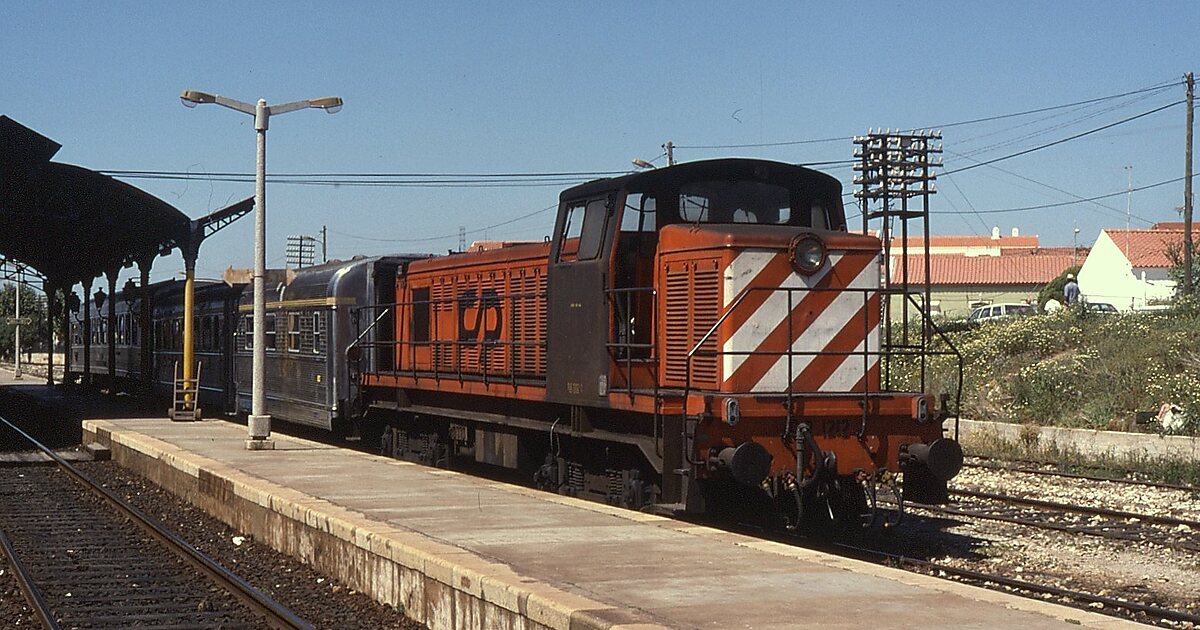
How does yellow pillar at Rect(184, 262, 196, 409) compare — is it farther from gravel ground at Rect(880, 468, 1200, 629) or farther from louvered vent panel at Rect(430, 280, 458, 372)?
gravel ground at Rect(880, 468, 1200, 629)

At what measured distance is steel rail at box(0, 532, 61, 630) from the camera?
30.5 feet

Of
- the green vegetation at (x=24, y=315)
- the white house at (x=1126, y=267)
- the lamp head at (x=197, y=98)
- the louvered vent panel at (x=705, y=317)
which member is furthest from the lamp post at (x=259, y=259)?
the green vegetation at (x=24, y=315)

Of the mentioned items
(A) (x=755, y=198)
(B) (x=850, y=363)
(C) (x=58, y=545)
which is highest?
(A) (x=755, y=198)

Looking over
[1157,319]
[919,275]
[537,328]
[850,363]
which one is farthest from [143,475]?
[919,275]

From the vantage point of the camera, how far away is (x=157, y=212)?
29859mm

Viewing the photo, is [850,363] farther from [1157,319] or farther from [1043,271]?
[1043,271]

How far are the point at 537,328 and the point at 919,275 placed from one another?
260 feet

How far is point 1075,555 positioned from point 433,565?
6.76 metres

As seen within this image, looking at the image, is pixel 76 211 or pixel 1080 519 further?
pixel 76 211

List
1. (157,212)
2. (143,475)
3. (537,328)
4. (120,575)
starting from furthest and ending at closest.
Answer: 1. (157,212)
2. (143,475)
3. (537,328)
4. (120,575)

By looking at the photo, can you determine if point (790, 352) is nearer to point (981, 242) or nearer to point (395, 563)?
point (395, 563)

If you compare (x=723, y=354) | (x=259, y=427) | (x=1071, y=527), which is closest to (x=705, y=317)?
(x=723, y=354)

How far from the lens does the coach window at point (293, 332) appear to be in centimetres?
2272

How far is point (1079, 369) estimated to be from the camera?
27234 mm
